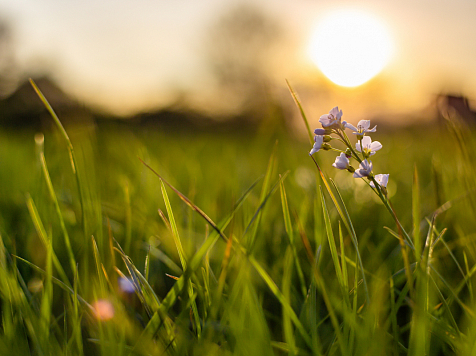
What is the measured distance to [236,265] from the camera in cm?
87

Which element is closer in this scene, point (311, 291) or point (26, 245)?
point (311, 291)

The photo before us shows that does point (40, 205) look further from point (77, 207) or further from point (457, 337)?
point (457, 337)

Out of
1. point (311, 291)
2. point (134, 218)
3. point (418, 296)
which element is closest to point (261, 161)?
point (134, 218)

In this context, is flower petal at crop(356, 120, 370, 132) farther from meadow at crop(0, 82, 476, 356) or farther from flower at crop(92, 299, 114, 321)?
flower at crop(92, 299, 114, 321)

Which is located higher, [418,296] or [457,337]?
[418,296]

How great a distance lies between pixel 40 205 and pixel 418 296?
108 centimetres

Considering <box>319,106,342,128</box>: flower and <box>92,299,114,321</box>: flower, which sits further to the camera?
<box>319,106,342,128</box>: flower

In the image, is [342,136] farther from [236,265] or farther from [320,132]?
[236,265]

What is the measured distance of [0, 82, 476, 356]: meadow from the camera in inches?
22.3

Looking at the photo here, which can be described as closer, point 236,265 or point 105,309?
point 105,309

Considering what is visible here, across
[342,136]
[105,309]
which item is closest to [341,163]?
[342,136]

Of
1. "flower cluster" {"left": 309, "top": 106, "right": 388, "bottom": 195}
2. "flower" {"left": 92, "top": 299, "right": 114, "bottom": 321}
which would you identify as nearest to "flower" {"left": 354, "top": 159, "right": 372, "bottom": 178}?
"flower cluster" {"left": 309, "top": 106, "right": 388, "bottom": 195}

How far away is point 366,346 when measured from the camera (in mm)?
518

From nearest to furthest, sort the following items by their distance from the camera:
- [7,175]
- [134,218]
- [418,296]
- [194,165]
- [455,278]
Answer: [418,296] → [455,278] → [134,218] → [7,175] → [194,165]
